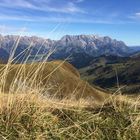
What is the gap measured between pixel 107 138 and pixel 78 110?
0.93 m

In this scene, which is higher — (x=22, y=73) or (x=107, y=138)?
(x=22, y=73)

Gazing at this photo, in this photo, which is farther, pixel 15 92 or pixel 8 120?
pixel 15 92

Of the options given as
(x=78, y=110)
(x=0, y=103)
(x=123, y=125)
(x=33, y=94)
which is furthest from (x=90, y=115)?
(x=0, y=103)

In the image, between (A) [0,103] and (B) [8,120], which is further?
(A) [0,103]

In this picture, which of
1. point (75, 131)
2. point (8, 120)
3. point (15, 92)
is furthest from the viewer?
point (15, 92)

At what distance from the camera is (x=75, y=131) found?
5055mm

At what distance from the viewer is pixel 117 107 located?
582cm

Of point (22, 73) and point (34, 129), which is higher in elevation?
point (22, 73)

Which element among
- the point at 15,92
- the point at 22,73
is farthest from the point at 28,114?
the point at 22,73

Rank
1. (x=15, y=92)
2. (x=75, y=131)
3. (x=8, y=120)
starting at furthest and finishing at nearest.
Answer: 1. (x=15, y=92)
2. (x=75, y=131)
3. (x=8, y=120)

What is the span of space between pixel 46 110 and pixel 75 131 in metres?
0.80

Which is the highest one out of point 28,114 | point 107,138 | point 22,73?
point 22,73

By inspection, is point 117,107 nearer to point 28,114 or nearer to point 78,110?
point 78,110

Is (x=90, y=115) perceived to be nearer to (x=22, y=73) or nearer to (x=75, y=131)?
(x=75, y=131)
